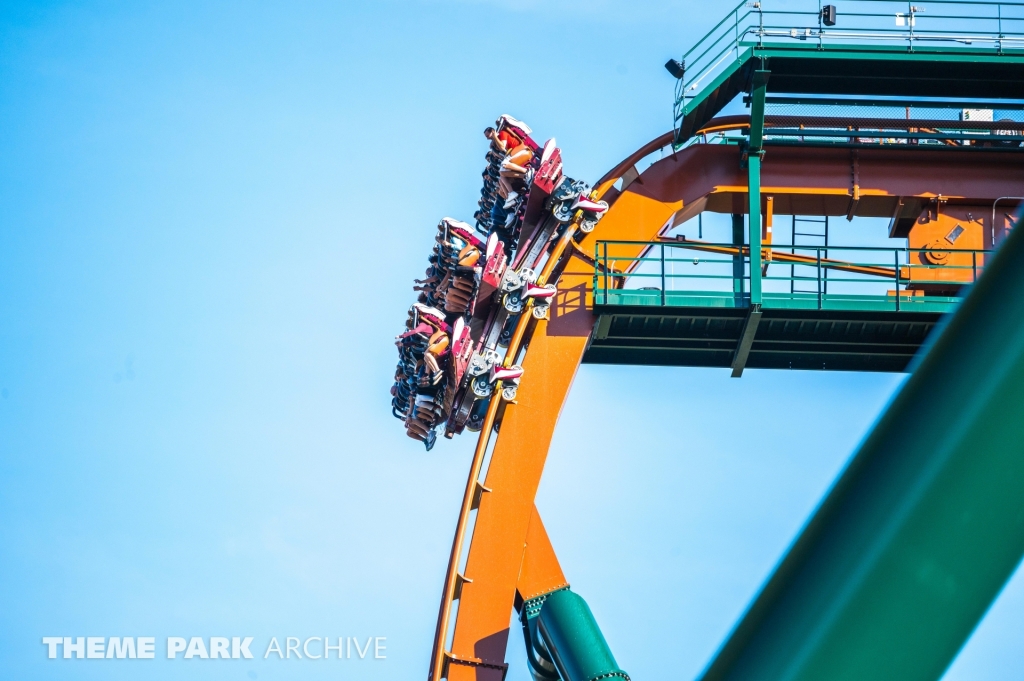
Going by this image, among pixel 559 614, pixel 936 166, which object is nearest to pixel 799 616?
pixel 559 614

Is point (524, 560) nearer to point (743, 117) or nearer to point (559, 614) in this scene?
point (559, 614)

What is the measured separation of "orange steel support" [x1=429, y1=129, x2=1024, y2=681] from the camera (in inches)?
702

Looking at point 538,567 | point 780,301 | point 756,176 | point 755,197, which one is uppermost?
point 756,176

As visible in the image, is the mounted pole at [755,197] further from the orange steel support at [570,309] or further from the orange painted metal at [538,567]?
the orange painted metal at [538,567]

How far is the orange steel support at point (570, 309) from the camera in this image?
17.8 meters

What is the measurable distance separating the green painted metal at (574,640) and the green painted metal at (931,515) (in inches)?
606

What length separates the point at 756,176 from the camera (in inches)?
754

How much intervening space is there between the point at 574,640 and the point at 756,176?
714cm

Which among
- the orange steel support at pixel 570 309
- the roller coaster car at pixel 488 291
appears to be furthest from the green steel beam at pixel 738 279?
the roller coaster car at pixel 488 291

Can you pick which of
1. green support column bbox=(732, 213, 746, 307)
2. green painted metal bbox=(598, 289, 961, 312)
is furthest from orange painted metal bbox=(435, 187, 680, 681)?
green support column bbox=(732, 213, 746, 307)

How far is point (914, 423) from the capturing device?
167cm

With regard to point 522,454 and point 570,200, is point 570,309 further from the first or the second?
point 522,454

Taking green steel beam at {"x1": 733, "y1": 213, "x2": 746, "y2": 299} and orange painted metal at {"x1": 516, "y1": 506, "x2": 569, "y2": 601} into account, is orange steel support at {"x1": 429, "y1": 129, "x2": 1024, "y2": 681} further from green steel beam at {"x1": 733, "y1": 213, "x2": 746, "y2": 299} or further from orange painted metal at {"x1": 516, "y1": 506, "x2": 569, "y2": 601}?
green steel beam at {"x1": 733, "y1": 213, "x2": 746, "y2": 299}

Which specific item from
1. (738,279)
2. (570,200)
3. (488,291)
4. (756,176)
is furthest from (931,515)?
(756,176)
